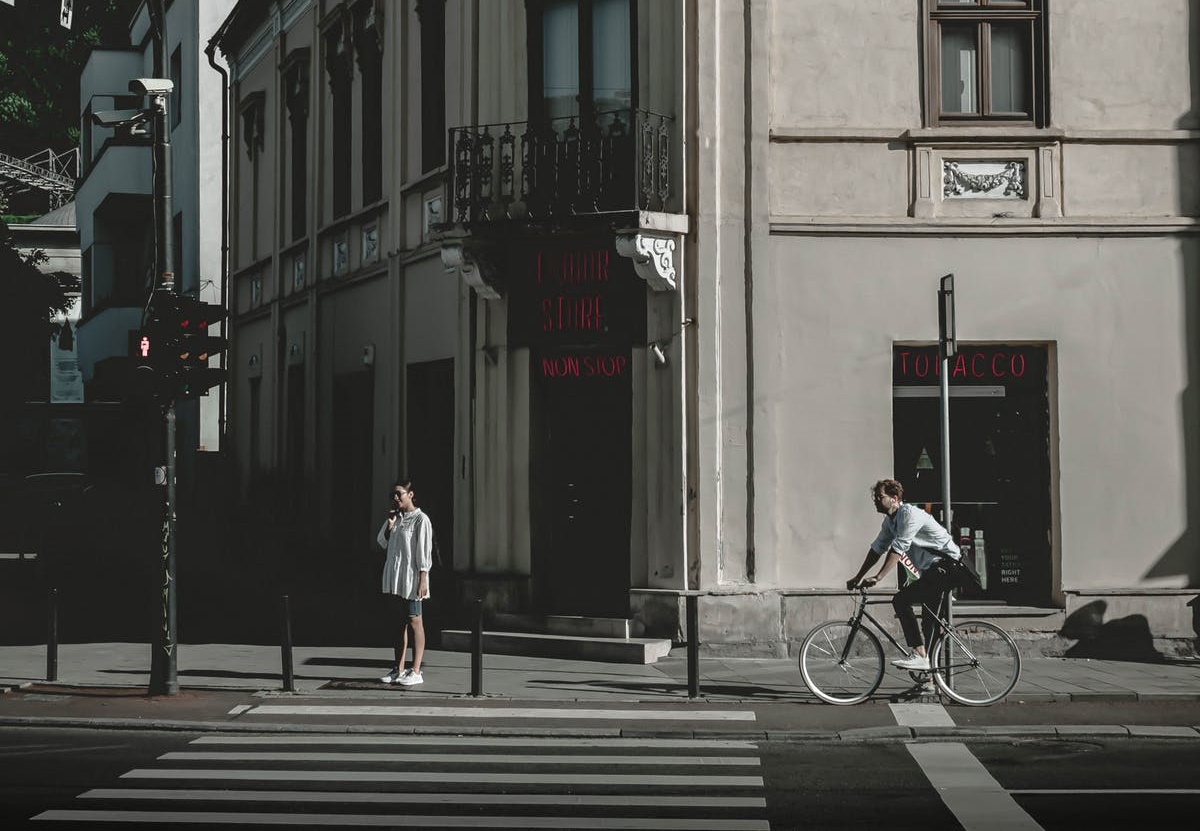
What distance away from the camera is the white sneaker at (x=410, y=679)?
13.2 m

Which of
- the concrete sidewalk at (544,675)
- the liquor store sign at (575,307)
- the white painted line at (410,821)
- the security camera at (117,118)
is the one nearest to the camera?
the white painted line at (410,821)

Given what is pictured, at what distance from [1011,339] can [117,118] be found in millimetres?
10010

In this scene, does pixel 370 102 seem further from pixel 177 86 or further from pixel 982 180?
pixel 177 86

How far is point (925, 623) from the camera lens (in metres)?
12.4

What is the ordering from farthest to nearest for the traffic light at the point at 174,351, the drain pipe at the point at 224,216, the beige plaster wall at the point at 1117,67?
the drain pipe at the point at 224,216 → the beige plaster wall at the point at 1117,67 → the traffic light at the point at 174,351

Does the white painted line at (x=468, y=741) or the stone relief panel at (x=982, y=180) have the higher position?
the stone relief panel at (x=982, y=180)

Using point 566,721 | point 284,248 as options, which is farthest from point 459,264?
point 284,248

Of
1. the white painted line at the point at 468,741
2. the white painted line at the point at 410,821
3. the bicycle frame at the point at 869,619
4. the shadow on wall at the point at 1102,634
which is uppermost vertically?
the bicycle frame at the point at 869,619

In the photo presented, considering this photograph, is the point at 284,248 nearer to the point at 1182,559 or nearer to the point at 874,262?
the point at 874,262

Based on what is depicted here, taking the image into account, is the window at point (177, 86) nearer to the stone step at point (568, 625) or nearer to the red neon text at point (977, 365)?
the stone step at point (568, 625)

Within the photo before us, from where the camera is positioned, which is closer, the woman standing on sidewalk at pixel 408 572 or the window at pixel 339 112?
the woman standing on sidewalk at pixel 408 572

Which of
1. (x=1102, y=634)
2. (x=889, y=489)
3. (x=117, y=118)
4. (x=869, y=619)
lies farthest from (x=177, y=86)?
(x=869, y=619)

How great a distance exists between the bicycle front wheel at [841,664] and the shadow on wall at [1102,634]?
367cm

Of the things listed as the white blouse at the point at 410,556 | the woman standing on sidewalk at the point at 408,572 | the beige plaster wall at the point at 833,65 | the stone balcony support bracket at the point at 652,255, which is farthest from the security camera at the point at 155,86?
the beige plaster wall at the point at 833,65
